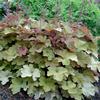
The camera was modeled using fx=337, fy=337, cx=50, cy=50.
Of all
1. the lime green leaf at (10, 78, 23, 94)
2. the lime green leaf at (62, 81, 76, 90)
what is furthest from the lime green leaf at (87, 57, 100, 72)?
the lime green leaf at (10, 78, 23, 94)

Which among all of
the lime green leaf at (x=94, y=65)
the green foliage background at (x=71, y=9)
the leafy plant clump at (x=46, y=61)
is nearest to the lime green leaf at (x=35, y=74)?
the leafy plant clump at (x=46, y=61)

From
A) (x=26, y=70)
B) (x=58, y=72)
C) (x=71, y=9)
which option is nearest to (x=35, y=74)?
(x=26, y=70)

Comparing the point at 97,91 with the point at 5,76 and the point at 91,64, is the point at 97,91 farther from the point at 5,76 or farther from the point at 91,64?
the point at 5,76

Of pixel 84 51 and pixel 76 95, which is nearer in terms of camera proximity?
pixel 76 95

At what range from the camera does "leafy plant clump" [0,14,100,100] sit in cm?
382

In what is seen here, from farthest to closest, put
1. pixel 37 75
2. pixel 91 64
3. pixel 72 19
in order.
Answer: pixel 72 19 → pixel 91 64 → pixel 37 75

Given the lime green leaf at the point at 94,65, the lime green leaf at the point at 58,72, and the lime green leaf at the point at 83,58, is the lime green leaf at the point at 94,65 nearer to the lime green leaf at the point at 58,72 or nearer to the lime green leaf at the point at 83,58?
the lime green leaf at the point at 83,58

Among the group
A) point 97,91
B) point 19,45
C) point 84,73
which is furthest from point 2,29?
point 97,91

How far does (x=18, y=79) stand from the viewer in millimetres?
3902

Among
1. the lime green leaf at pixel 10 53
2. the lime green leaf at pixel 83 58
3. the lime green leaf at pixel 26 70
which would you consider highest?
the lime green leaf at pixel 10 53

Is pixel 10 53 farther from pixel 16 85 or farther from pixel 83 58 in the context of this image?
pixel 83 58

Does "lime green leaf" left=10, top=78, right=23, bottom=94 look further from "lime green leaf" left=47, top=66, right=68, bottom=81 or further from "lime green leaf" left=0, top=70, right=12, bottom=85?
"lime green leaf" left=47, top=66, right=68, bottom=81

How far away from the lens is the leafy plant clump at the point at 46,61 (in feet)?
12.5

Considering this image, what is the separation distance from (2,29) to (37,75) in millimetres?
775
